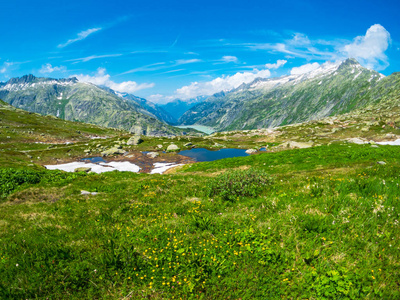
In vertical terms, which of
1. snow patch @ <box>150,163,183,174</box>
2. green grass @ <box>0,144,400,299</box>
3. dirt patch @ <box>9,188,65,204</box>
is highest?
green grass @ <box>0,144,400,299</box>

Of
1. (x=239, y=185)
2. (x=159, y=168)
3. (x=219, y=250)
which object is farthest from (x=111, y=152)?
(x=219, y=250)

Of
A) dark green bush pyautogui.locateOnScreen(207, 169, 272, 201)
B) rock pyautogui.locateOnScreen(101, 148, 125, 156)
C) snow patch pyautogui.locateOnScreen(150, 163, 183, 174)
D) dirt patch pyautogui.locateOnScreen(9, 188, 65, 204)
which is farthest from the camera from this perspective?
rock pyautogui.locateOnScreen(101, 148, 125, 156)

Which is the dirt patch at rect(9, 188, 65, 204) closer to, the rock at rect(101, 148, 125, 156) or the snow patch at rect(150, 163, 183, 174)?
the snow patch at rect(150, 163, 183, 174)

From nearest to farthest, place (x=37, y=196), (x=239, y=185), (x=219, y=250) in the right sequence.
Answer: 1. (x=219, y=250)
2. (x=239, y=185)
3. (x=37, y=196)

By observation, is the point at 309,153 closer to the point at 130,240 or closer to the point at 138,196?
the point at 138,196

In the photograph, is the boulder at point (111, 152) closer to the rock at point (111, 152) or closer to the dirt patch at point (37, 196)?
the rock at point (111, 152)

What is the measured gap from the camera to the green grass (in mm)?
4812

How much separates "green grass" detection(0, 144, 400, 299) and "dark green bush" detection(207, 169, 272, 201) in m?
0.81

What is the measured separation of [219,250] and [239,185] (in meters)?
6.15

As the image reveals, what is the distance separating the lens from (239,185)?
38.8ft

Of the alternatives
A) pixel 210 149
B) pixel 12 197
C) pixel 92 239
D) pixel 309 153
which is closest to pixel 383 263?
pixel 92 239

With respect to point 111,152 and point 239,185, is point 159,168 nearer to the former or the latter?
point 111,152

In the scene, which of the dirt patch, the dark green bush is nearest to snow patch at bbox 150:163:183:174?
the dirt patch

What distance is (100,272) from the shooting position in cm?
552
